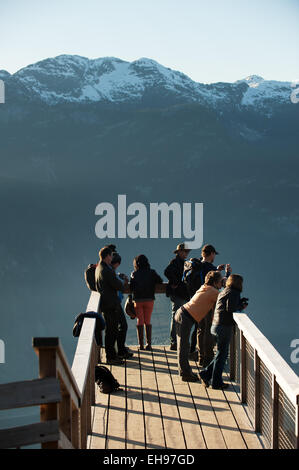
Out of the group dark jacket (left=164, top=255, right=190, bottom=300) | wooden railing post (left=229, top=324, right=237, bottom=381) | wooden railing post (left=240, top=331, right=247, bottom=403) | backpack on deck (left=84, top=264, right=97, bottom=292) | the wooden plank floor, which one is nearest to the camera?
the wooden plank floor

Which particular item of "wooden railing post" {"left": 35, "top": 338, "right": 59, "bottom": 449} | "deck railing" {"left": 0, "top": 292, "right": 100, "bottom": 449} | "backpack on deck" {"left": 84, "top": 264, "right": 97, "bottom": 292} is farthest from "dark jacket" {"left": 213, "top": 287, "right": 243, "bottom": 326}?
"wooden railing post" {"left": 35, "top": 338, "right": 59, "bottom": 449}

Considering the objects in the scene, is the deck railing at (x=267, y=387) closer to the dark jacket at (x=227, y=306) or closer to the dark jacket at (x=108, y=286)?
the dark jacket at (x=227, y=306)

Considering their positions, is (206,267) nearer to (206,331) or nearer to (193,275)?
(193,275)

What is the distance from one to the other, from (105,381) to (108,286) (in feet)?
3.45

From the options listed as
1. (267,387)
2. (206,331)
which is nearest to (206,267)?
(206,331)

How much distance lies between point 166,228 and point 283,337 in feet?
231

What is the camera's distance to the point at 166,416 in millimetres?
4730

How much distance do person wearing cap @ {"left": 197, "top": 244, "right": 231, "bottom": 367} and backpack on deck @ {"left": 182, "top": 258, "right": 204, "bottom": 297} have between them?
0.22ft

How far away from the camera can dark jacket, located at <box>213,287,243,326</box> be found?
4902 millimetres

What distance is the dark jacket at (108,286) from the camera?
19.1 ft

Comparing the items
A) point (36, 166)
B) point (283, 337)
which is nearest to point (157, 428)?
point (283, 337)

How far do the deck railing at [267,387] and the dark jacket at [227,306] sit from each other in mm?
86

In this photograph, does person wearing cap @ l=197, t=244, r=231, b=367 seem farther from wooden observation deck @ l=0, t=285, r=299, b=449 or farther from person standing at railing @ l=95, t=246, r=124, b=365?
person standing at railing @ l=95, t=246, r=124, b=365

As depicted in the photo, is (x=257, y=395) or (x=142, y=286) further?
(x=142, y=286)
